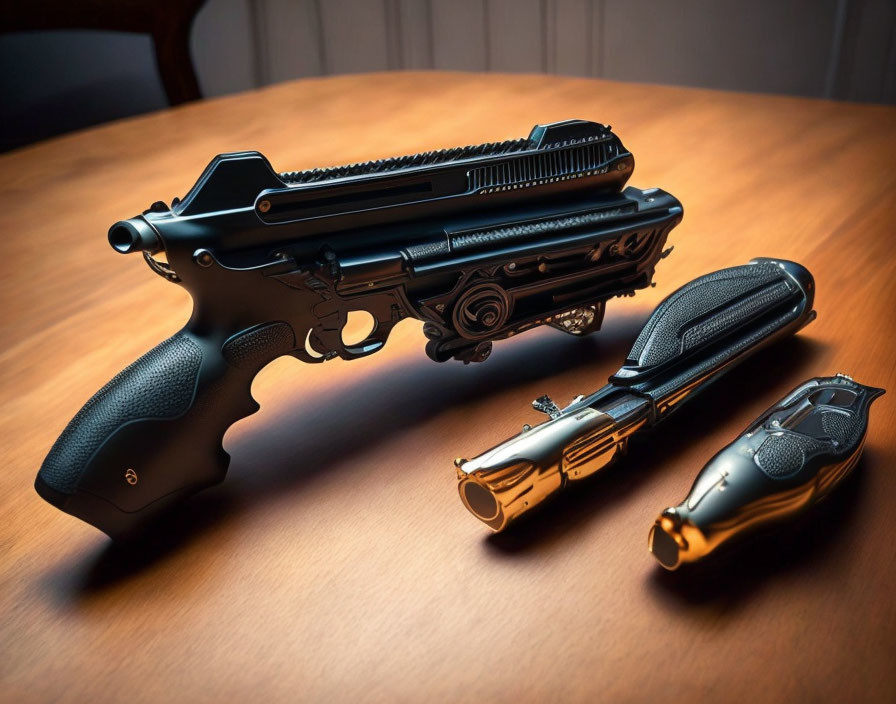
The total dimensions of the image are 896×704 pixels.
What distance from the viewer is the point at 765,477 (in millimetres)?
507

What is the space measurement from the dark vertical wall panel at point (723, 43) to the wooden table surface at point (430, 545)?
99 centimetres

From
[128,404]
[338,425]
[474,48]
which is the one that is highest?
[128,404]

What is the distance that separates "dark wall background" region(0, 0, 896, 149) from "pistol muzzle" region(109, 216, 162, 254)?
1087 mm

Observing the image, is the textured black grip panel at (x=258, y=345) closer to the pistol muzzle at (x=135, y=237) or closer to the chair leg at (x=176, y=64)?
the pistol muzzle at (x=135, y=237)

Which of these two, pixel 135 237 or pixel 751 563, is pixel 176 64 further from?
pixel 751 563

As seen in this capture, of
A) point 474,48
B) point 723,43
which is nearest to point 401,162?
point 723,43

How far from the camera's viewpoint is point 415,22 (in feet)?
7.52

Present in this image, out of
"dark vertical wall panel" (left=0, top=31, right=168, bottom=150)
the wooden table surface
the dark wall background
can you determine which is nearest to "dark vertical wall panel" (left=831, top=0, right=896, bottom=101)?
the dark wall background

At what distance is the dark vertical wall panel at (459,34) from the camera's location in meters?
2.21

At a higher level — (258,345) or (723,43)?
(258,345)

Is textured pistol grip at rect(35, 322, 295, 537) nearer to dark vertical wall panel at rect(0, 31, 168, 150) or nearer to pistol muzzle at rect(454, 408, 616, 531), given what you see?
pistol muzzle at rect(454, 408, 616, 531)

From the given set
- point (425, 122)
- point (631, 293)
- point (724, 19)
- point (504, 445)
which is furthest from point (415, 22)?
point (504, 445)

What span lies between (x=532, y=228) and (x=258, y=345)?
0.24m

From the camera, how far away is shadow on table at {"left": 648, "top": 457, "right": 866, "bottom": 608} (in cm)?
51
